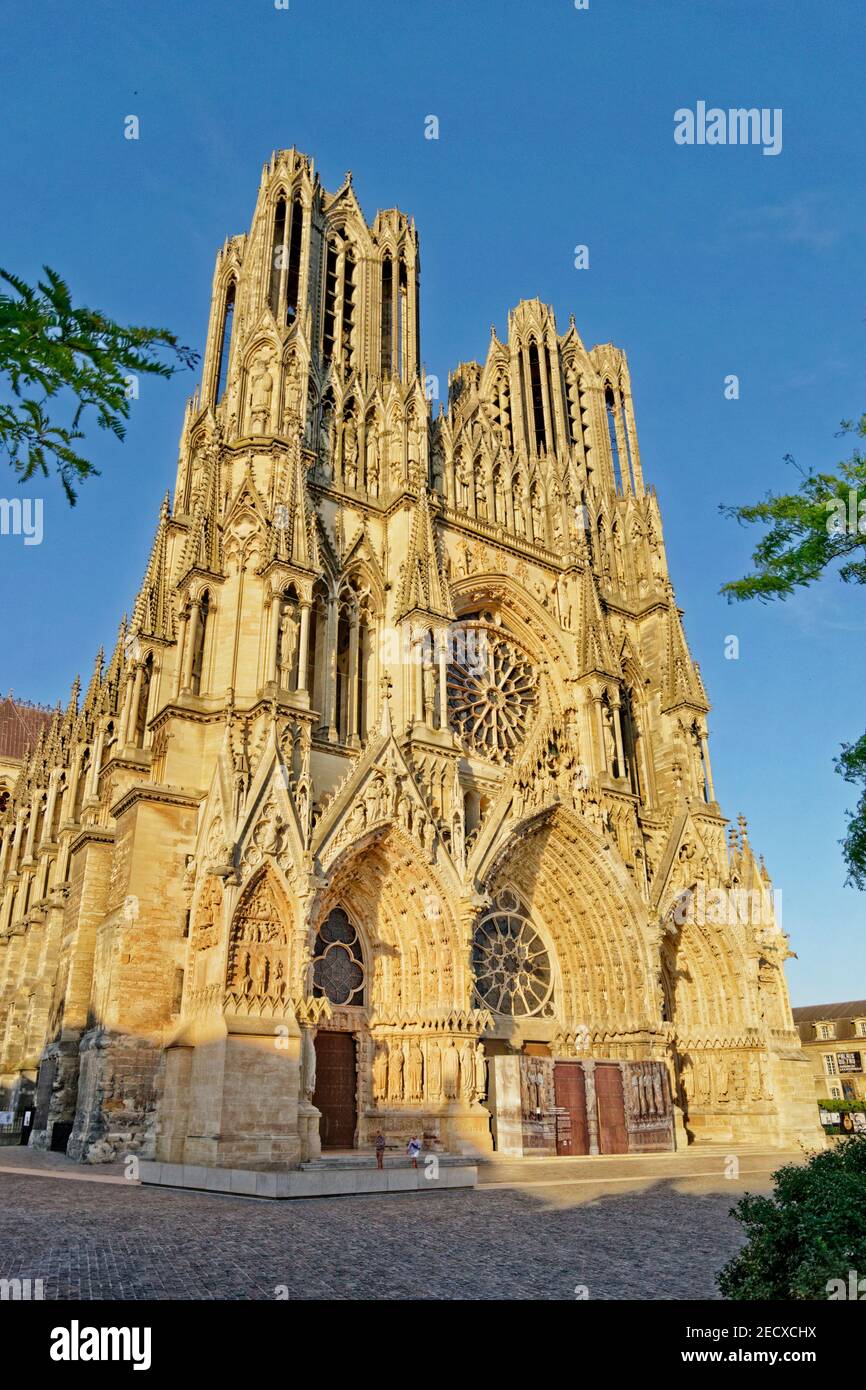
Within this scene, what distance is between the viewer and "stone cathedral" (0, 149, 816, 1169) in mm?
18719

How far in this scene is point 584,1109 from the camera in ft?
72.5

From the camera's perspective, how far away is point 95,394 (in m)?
4.80

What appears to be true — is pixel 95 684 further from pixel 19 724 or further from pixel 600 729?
pixel 19 724

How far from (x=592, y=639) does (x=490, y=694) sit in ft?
11.7

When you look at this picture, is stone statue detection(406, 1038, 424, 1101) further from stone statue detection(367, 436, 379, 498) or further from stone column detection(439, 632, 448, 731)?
stone statue detection(367, 436, 379, 498)

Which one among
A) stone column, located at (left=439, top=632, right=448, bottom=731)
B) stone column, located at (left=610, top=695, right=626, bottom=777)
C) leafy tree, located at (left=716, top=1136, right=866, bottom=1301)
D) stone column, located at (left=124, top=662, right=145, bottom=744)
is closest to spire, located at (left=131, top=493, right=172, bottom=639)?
stone column, located at (left=124, top=662, right=145, bottom=744)

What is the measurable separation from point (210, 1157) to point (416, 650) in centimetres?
1262

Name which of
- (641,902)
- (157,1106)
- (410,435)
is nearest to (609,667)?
(641,902)

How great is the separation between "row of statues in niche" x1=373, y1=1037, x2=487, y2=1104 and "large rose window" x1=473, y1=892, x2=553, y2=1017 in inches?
120

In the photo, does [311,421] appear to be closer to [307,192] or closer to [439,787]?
[307,192]

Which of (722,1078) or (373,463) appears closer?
(722,1078)

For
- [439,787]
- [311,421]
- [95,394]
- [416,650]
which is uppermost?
[311,421]

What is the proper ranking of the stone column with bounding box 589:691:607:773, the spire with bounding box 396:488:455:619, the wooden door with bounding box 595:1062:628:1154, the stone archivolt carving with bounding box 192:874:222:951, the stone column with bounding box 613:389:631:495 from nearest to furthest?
the stone archivolt carving with bounding box 192:874:222:951 → the wooden door with bounding box 595:1062:628:1154 → the spire with bounding box 396:488:455:619 → the stone column with bounding box 589:691:607:773 → the stone column with bounding box 613:389:631:495

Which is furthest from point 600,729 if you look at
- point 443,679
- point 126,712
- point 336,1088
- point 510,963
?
point 126,712
